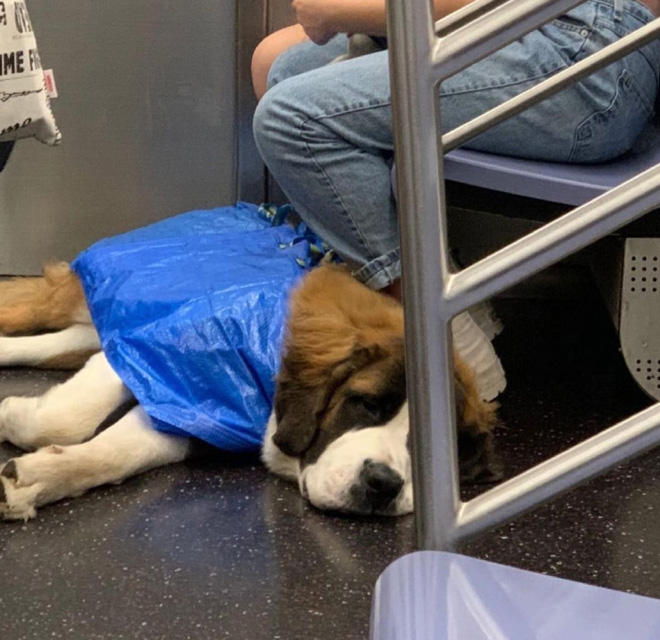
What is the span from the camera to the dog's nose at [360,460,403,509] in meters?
1.35

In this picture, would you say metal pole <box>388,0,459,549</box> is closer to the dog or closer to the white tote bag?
the dog

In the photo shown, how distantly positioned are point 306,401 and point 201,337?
0.23m

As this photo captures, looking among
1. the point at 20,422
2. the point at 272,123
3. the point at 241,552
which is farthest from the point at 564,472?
the point at 272,123

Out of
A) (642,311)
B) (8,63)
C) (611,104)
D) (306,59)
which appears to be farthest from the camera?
(306,59)

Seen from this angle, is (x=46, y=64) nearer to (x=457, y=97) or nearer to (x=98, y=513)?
(x=457, y=97)

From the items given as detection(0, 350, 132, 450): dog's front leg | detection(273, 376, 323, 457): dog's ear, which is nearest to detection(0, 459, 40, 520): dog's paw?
detection(0, 350, 132, 450): dog's front leg

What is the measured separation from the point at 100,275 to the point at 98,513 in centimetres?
68

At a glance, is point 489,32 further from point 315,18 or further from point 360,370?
point 315,18

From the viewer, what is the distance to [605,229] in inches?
18.7

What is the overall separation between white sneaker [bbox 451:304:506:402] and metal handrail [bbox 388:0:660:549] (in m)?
1.14

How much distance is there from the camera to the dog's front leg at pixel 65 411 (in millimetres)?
1518

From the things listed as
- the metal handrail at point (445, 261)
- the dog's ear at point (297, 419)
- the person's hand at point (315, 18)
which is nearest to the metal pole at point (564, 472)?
the metal handrail at point (445, 261)

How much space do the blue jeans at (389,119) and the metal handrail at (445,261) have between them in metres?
1.15

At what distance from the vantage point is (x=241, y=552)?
4.16 ft
